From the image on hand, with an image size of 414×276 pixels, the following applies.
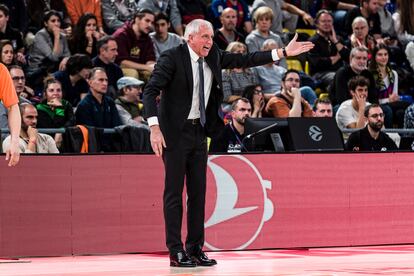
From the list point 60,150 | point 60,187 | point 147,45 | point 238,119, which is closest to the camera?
point 60,187

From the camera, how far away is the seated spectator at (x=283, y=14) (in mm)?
18109

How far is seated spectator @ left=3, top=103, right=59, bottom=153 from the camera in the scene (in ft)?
36.3

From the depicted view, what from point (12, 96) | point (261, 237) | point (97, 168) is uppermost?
point (12, 96)

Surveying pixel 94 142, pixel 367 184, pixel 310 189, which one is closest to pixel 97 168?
pixel 94 142

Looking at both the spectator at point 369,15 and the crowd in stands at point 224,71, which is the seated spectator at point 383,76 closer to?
the crowd in stands at point 224,71

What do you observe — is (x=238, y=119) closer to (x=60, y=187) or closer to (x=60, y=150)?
(x=60, y=150)

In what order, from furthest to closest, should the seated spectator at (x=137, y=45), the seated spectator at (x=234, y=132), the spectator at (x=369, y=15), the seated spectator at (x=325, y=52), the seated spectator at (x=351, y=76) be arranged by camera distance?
1. the spectator at (x=369, y=15)
2. the seated spectator at (x=325, y=52)
3. the seated spectator at (x=351, y=76)
4. the seated spectator at (x=137, y=45)
5. the seated spectator at (x=234, y=132)

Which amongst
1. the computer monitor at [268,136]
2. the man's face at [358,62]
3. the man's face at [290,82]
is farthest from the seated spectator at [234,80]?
the computer monitor at [268,136]

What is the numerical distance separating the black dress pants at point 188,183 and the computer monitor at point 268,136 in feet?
8.54

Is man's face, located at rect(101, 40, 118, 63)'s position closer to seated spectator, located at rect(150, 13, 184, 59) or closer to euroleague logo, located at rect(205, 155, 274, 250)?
seated spectator, located at rect(150, 13, 184, 59)

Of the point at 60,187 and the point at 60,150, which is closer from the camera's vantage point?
the point at 60,187

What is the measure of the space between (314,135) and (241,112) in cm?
162

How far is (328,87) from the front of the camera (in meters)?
16.4

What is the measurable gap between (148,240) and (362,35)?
891 centimetres
